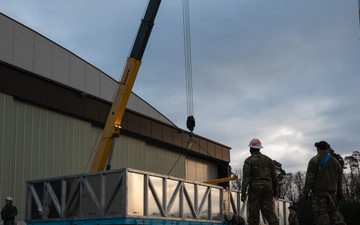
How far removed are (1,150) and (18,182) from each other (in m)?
1.80

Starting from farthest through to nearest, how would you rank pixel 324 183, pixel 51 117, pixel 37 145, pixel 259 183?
pixel 51 117, pixel 37 145, pixel 259 183, pixel 324 183

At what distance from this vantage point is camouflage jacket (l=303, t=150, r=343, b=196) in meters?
9.64

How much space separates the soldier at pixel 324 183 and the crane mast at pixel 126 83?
38.7 feet

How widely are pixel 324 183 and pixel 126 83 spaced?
41.2 feet

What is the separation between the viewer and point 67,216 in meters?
13.1

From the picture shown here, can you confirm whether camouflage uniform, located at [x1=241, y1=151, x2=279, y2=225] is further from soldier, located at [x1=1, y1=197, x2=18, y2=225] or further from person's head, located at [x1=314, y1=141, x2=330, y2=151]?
soldier, located at [x1=1, y1=197, x2=18, y2=225]

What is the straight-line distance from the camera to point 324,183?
31.6ft

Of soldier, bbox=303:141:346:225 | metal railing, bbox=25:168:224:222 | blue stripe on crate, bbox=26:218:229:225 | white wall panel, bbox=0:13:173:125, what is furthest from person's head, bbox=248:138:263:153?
white wall panel, bbox=0:13:173:125

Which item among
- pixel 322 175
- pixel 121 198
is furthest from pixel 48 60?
pixel 322 175

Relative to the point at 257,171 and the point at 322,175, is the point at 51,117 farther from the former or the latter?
the point at 322,175

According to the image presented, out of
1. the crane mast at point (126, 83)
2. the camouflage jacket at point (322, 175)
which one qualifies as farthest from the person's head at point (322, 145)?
the crane mast at point (126, 83)

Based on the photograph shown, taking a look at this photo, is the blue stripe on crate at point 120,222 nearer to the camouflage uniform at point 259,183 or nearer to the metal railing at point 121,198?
the metal railing at point 121,198

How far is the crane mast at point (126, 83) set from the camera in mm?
20422

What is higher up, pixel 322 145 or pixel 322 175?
pixel 322 145
